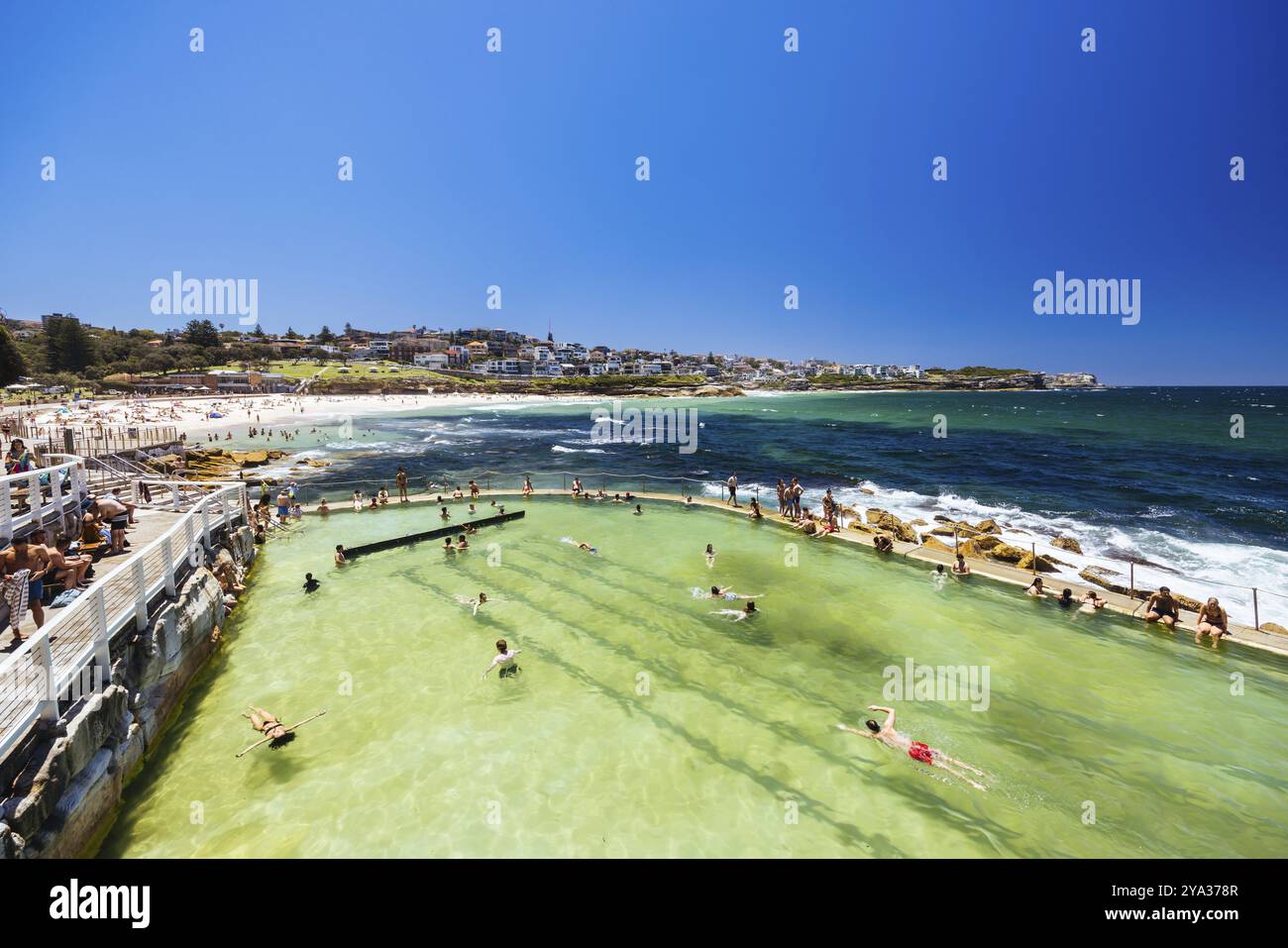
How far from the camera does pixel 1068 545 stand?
23.0 meters

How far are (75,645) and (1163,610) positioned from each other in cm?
2513

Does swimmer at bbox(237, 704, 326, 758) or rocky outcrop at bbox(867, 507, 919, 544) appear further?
rocky outcrop at bbox(867, 507, 919, 544)

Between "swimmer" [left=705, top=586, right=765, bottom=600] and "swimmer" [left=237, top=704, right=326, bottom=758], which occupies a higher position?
"swimmer" [left=705, top=586, right=765, bottom=600]

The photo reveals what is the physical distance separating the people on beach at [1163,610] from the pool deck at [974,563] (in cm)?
17

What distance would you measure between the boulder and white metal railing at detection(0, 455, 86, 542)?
113 ft

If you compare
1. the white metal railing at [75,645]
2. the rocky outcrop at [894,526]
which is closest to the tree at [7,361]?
the white metal railing at [75,645]

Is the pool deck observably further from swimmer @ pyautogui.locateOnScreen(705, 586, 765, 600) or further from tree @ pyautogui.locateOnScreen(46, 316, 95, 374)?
tree @ pyautogui.locateOnScreen(46, 316, 95, 374)

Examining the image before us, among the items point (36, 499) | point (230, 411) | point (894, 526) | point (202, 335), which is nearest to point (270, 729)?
point (36, 499)

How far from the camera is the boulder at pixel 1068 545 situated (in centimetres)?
2267

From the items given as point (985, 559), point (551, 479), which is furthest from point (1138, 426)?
point (551, 479)

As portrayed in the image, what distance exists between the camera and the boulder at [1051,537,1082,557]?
2267 centimetres

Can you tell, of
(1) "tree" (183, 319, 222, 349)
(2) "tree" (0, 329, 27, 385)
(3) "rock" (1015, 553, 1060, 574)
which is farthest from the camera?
(1) "tree" (183, 319, 222, 349)

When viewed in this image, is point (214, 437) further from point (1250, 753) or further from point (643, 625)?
point (1250, 753)

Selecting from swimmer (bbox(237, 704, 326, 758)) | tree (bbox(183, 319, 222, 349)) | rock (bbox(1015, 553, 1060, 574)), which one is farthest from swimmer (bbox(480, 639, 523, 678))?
tree (bbox(183, 319, 222, 349))
